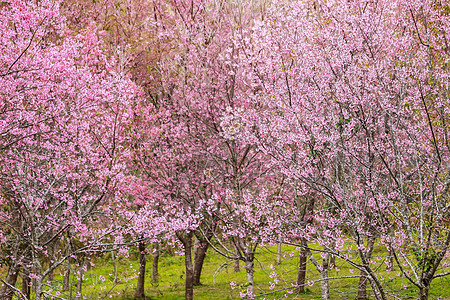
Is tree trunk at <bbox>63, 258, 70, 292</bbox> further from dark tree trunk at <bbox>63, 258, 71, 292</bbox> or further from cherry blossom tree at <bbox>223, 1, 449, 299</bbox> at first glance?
cherry blossom tree at <bbox>223, 1, 449, 299</bbox>

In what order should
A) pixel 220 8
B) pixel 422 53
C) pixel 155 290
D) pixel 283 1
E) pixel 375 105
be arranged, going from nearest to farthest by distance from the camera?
pixel 422 53 < pixel 375 105 < pixel 283 1 < pixel 220 8 < pixel 155 290

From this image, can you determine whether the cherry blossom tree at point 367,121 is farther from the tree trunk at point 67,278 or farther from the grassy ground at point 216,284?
the tree trunk at point 67,278

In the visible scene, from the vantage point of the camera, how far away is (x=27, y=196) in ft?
32.6

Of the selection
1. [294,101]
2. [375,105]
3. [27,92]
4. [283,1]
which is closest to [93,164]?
[27,92]

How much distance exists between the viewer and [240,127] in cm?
1195

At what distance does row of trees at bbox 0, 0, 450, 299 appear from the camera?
8.03 m

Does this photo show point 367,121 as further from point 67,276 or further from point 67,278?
point 67,278

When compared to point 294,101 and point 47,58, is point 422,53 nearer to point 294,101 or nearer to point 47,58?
point 294,101

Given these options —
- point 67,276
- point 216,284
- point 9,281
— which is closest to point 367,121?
point 9,281

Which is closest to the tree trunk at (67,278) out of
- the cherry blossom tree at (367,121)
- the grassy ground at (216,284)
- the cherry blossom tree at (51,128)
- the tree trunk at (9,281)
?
the grassy ground at (216,284)

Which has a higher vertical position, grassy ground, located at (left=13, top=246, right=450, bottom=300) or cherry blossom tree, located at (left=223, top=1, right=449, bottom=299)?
cherry blossom tree, located at (left=223, top=1, right=449, bottom=299)

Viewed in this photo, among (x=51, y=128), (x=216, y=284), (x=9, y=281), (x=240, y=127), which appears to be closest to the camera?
(x=51, y=128)

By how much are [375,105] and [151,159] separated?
10.4 metres

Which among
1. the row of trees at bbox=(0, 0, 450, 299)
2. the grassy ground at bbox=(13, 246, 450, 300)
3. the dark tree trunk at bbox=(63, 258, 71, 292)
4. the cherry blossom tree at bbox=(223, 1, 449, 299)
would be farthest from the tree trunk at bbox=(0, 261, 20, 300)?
the cherry blossom tree at bbox=(223, 1, 449, 299)
